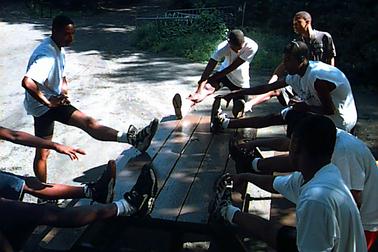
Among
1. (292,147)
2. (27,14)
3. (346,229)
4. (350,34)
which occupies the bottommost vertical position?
(27,14)

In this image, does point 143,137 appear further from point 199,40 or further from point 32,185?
point 199,40

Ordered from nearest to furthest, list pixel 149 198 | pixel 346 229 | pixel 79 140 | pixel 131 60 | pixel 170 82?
pixel 346 229 < pixel 149 198 < pixel 79 140 < pixel 170 82 < pixel 131 60

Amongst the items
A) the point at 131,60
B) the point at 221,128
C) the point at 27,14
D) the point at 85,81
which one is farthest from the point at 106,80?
the point at 27,14

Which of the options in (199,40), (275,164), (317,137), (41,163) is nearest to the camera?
(317,137)

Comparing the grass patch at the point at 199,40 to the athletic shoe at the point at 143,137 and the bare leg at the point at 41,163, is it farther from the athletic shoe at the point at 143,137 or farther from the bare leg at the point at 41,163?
the bare leg at the point at 41,163

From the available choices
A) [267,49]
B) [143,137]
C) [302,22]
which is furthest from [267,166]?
[267,49]

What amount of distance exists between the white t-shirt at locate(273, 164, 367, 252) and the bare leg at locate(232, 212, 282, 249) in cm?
74

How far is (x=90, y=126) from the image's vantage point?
4.99 meters

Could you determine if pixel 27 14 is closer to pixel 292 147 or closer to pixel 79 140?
pixel 79 140

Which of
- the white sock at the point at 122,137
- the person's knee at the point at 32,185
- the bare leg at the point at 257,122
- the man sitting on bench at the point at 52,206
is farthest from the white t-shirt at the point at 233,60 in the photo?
the person's knee at the point at 32,185

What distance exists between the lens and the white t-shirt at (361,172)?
3.11m

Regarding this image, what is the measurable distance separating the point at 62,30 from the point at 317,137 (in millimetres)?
3000

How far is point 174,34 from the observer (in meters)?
14.1

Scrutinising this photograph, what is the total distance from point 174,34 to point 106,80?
13.8 ft
